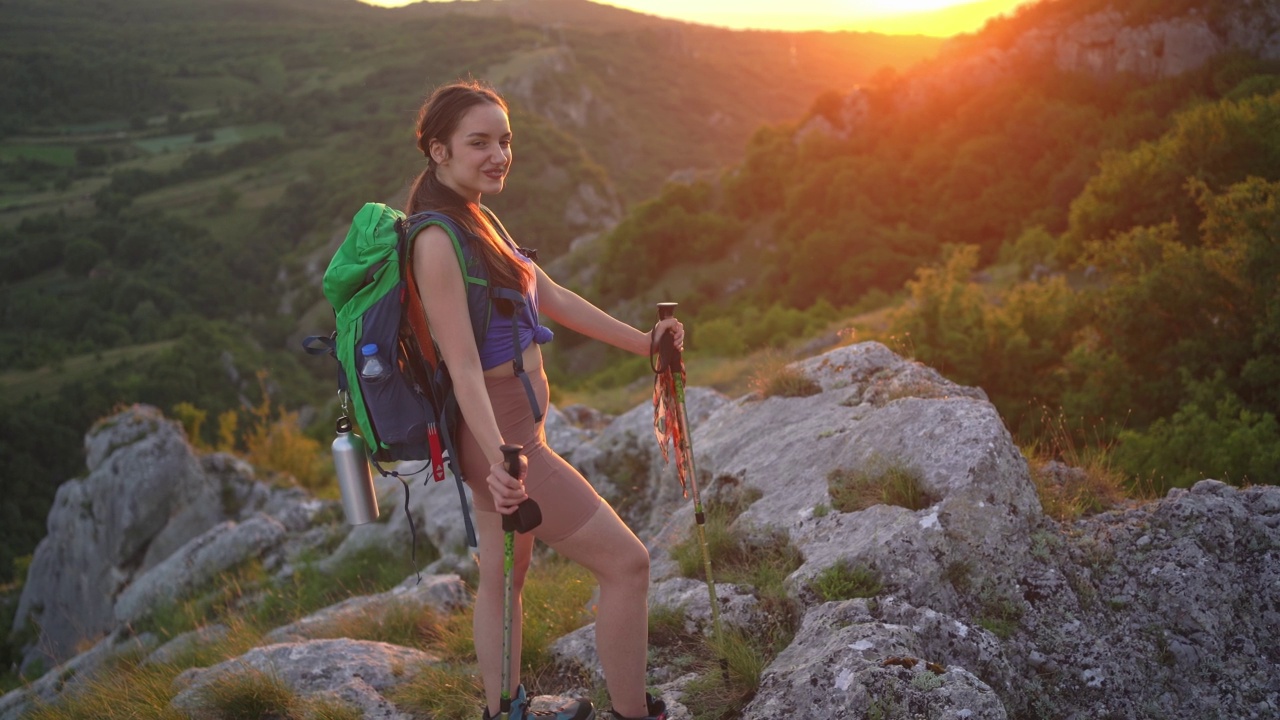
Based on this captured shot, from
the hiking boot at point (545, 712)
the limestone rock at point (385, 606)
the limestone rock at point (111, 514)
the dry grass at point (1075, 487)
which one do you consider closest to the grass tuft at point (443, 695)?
the hiking boot at point (545, 712)

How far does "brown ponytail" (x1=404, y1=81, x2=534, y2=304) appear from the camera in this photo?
2.61 m

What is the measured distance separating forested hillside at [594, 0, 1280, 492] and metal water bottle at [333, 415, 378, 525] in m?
3.97

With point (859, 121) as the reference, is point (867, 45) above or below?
above

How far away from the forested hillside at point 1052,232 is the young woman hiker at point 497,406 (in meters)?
3.36

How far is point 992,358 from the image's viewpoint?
Answer: 34.3 feet

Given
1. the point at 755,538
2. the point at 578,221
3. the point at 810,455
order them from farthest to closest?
the point at 578,221 < the point at 810,455 < the point at 755,538

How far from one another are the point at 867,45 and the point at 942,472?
Answer: 19101 centimetres

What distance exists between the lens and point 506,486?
2.35 metres

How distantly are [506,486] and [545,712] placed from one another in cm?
114

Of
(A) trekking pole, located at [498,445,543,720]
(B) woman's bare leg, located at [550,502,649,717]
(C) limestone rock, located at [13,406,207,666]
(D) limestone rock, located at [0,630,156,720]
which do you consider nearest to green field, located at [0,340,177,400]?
(C) limestone rock, located at [13,406,207,666]

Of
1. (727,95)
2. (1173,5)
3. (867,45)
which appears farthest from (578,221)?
(867,45)

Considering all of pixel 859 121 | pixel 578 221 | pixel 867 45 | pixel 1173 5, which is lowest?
pixel 578 221

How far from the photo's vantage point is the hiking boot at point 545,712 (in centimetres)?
282

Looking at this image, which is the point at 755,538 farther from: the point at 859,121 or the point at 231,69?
the point at 231,69
